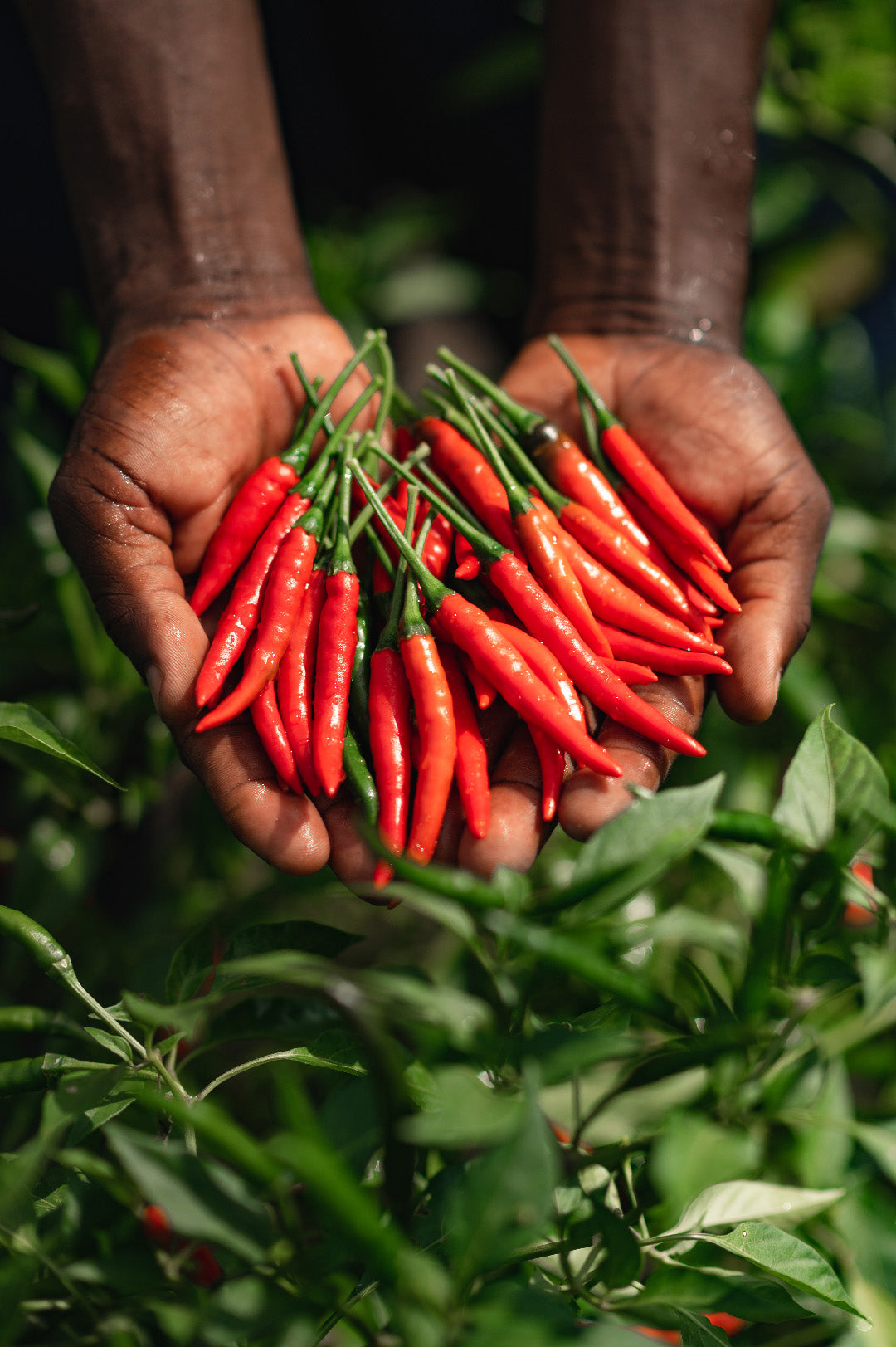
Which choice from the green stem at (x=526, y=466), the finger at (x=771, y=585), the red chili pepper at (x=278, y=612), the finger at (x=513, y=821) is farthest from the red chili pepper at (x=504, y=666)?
the finger at (x=771, y=585)

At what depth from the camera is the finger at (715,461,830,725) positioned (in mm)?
2170

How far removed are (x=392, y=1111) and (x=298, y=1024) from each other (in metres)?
0.47

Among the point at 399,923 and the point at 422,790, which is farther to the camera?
the point at 399,923

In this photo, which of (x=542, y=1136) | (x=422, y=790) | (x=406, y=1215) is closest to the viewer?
(x=542, y=1136)

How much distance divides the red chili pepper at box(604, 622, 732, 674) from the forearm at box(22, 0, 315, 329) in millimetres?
1607

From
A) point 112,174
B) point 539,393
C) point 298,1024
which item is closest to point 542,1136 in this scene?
point 298,1024

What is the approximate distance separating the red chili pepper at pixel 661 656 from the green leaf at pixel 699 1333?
1.31 meters

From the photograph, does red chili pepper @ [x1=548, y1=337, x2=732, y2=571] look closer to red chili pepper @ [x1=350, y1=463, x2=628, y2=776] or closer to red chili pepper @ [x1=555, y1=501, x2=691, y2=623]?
red chili pepper @ [x1=555, y1=501, x2=691, y2=623]

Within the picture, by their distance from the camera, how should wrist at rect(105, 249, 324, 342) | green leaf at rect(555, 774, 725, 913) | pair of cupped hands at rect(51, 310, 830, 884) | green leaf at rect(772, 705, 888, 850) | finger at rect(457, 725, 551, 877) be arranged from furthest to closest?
wrist at rect(105, 249, 324, 342), pair of cupped hands at rect(51, 310, 830, 884), finger at rect(457, 725, 551, 877), green leaf at rect(772, 705, 888, 850), green leaf at rect(555, 774, 725, 913)

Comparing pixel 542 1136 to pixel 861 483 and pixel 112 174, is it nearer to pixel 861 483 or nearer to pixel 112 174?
pixel 112 174

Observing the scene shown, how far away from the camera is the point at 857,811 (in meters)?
1.54

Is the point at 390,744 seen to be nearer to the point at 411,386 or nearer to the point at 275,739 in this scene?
the point at 275,739

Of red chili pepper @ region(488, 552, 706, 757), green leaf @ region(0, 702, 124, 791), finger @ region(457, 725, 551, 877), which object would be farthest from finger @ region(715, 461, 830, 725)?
green leaf @ region(0, 702, 124, 791)

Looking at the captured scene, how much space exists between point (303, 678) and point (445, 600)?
410 mm
